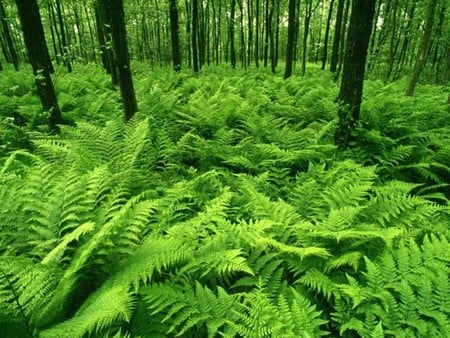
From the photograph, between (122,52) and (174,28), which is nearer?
(122,52)

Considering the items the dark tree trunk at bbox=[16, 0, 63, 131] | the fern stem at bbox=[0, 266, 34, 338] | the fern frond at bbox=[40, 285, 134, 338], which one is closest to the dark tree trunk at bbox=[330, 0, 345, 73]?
the dark tree trunk at bbox=[16, 0, 63, 131]

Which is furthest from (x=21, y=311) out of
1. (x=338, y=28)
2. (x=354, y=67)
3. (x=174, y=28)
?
(x=338, y=28)

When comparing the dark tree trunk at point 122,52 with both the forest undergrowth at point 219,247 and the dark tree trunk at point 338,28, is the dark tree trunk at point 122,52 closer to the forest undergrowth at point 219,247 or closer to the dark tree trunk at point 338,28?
the forest undergrowth at point 219,247

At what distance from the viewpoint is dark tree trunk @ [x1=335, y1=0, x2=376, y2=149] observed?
16.4ft

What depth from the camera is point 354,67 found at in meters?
5.38

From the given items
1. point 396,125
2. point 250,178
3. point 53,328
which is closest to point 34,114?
point 250,178

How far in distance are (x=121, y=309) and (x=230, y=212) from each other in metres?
2.08

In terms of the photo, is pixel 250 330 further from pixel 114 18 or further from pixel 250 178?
pixel 114 18

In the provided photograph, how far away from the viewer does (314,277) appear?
2826 mm

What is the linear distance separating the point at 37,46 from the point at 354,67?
545cm

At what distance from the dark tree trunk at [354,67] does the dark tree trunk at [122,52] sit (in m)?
3.80

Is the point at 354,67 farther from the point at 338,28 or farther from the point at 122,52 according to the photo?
the point at 338,28

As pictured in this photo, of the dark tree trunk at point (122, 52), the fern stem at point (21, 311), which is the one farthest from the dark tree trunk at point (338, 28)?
the fern stem at point (21, 311)

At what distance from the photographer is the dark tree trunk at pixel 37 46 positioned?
5.54 m
